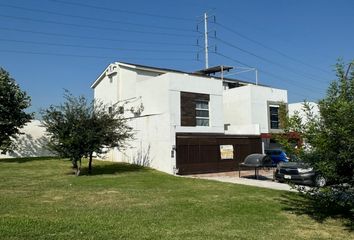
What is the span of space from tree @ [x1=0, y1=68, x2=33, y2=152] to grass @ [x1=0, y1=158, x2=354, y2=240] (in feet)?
44.0

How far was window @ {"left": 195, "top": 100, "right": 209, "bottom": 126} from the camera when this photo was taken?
25433 mm

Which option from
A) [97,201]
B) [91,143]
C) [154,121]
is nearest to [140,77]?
[154,121]

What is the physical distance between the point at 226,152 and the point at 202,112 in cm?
326

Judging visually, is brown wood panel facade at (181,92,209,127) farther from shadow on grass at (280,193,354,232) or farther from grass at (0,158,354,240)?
shadow on grass at (280,193,354,232)

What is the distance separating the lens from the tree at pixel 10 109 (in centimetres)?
2781

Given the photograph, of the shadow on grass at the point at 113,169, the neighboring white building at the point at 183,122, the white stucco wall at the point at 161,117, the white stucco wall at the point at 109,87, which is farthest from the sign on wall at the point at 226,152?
the white stucco wall at the point at 109,87

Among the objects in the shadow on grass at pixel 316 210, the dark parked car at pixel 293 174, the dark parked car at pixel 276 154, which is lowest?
the shadow on grass at pixel 316 210

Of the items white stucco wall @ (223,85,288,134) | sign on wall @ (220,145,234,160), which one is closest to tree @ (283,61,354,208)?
sign on wall @ (220,145,234,160)

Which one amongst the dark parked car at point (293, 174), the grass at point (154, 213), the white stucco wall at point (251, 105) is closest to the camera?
the grass at point (154, 213)

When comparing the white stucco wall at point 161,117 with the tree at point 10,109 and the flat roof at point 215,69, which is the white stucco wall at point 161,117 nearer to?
the tree at point 10,109

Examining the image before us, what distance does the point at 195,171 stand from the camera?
22734mm

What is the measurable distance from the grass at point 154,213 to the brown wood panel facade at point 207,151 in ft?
21.3

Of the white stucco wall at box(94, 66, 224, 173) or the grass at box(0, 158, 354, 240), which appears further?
the white stucco wall at box(94, 66, 224, 173)

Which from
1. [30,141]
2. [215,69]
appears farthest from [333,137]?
[215,69]
